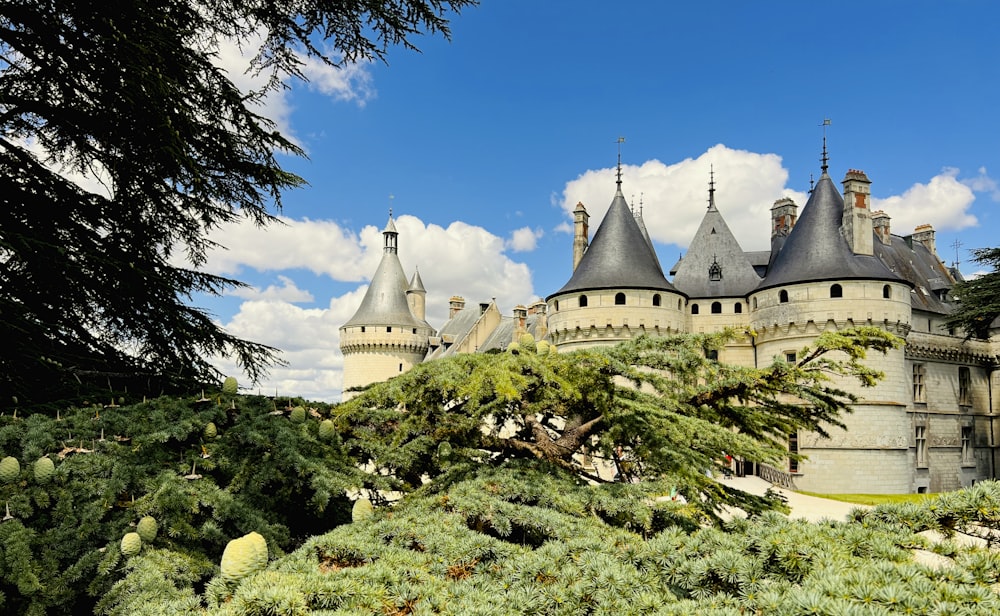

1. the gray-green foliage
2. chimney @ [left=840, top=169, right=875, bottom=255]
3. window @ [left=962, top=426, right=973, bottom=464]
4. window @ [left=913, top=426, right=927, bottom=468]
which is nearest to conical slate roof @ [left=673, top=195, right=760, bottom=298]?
chimney @ [left=840, top=169, right=875, bottom=255]

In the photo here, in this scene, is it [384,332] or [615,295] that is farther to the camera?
[384,332]

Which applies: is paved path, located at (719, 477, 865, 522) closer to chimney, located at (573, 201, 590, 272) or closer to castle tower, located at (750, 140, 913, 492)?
castle tower, located at (750, 140, 913, 492)

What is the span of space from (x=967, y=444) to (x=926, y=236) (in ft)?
33.3

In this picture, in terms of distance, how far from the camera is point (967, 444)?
26.3m

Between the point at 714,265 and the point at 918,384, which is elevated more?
the point at 714,265

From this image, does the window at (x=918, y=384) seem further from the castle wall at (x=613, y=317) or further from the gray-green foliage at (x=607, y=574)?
the gray-green foliage at (x=607, y=574)

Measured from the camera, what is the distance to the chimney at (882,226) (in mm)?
26719

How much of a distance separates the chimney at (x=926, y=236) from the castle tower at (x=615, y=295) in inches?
605

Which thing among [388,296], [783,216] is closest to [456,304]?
[388,296]

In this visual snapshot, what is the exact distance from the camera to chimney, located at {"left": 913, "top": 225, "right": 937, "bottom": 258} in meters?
30.0

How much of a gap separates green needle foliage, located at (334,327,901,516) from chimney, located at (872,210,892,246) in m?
26.8

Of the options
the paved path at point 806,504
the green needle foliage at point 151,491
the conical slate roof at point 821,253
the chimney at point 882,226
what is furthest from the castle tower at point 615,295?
the green needle foliage at point 151,491

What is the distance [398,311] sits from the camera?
38.8m

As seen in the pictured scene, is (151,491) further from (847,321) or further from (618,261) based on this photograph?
(847,321)
